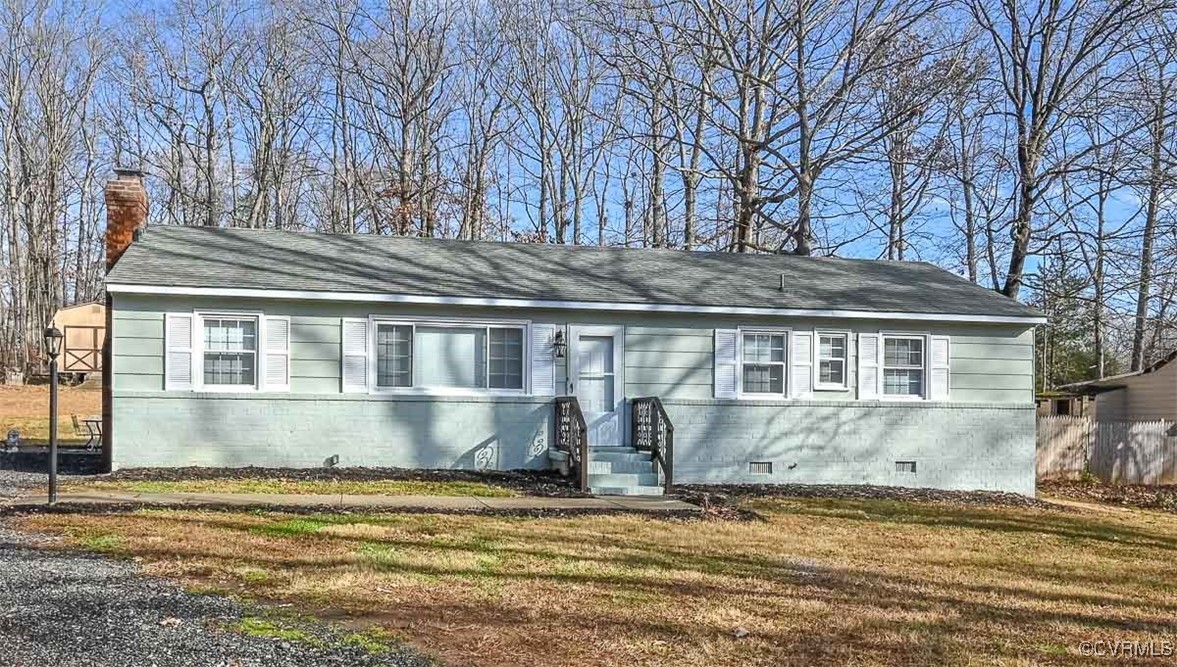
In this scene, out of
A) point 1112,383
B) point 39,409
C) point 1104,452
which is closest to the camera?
point 1104,452

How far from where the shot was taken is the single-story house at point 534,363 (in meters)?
14.1

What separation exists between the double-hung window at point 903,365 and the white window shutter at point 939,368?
0.53ft

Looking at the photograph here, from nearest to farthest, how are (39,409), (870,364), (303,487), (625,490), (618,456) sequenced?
(303,487)
(625,490)
(618,456)
(870,364)
(39,409)

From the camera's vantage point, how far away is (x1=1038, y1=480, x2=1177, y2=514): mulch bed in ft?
57.3

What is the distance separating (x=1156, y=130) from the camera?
21.6m

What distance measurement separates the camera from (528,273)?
1628cm

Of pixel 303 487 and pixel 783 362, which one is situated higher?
pixel 783 362

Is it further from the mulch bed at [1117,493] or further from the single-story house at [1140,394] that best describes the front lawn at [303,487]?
the single-story house at [1140,394]

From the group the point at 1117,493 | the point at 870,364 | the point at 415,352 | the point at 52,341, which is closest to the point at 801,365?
the point at 870,364

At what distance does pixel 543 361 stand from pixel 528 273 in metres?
1.77

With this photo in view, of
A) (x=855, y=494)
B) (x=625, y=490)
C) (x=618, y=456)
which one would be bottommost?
(x=855, y=494)

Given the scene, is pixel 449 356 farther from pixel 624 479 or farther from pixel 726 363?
pixel 726 363

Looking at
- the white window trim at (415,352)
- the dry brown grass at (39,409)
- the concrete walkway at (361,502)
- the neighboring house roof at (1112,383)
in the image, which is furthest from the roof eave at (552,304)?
the neighboring house roof at (1112,383)

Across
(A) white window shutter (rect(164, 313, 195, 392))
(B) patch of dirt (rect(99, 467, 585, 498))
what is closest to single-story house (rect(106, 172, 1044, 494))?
(A) white window shutter (rect(164, 313, 195, 392))
